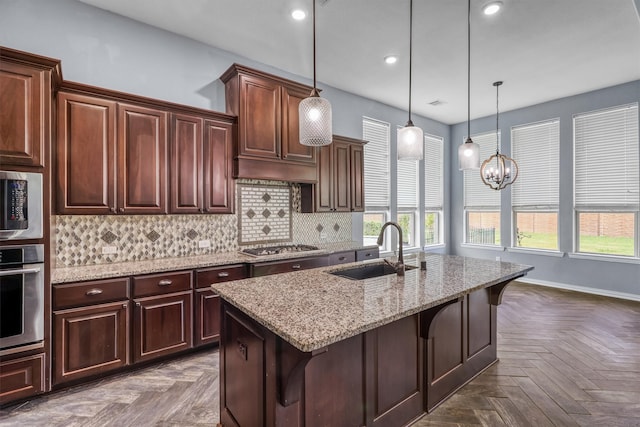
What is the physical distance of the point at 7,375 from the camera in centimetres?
205

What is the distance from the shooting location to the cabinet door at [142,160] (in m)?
2.76

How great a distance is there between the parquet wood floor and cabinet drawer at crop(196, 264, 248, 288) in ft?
2.32

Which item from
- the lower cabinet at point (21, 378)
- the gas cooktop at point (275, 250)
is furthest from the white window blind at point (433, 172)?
the lower cabinet at point (21, 378)

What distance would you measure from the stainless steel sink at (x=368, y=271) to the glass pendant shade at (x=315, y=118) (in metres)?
1.01

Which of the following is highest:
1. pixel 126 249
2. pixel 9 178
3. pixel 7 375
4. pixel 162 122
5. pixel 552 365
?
pixel 162 122

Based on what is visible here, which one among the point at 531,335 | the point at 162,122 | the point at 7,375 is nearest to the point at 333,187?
the point at 162,122

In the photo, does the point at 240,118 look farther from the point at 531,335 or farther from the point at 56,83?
the point at 531,335

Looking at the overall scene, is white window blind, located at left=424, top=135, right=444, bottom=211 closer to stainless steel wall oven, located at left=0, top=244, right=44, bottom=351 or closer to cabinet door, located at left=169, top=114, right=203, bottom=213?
cabinet door, located at left=169, top=114, right=203, bottom=213

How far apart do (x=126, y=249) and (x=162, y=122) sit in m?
1.27

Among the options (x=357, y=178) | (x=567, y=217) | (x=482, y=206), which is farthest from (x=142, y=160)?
(x=567, y=217)

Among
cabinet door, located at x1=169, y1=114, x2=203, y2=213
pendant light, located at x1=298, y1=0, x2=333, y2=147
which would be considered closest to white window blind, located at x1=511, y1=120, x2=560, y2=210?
pendant light, located at x1=298, y1=0, x2=333, y2=147

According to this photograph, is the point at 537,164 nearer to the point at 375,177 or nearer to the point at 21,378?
the point at 375,177

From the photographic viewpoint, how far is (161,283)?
8.87 feet

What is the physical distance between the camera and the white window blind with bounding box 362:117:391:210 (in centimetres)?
531
